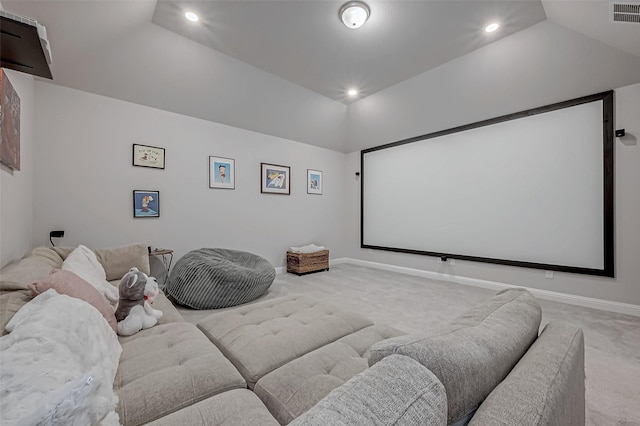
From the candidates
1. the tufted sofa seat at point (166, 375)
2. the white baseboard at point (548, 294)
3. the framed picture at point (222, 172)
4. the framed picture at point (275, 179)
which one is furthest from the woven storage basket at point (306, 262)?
the tufted sofa seat at point (166, 375)

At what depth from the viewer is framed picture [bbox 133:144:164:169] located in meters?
3.44

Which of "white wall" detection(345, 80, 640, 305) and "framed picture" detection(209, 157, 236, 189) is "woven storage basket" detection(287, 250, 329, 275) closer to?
"framed picture" detection(209, 157, 236, 189)

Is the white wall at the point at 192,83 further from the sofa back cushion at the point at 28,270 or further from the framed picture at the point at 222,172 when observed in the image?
the sofa back cushion at the point at 28,270

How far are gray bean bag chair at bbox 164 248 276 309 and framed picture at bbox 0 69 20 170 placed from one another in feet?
5.64

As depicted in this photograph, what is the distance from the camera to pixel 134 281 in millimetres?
1728

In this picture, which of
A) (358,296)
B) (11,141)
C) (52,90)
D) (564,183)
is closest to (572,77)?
(564,183)

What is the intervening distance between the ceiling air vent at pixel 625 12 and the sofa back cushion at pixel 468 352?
292 centimetres

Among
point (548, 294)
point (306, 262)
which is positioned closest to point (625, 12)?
point (548, 294)

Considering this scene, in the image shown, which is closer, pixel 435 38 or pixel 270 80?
pixel 435 38

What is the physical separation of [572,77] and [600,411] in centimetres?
343

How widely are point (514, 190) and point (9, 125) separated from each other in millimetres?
5453

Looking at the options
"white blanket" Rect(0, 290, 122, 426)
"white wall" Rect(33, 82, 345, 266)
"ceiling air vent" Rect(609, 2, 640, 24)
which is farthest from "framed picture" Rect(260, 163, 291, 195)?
"ceiling air vent" Rect(609, 2, 640, 24)

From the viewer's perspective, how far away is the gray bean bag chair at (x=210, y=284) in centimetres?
298

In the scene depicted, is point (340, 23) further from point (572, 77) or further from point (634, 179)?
point (634, 179)
